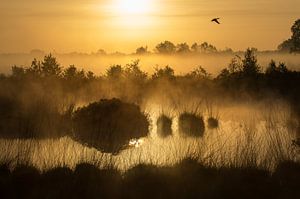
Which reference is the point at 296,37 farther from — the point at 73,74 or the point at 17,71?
the point at 17,71

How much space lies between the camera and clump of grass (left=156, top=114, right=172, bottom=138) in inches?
1029

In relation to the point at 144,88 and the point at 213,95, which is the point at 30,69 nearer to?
the point at 144,88

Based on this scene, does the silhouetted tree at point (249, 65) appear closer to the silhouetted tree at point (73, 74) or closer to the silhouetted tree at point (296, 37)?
the silhouetted tree at point (73, 74)

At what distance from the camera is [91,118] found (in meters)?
24.5

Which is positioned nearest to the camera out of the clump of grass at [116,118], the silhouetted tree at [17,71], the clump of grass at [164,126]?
the clump of grass at [116,118]

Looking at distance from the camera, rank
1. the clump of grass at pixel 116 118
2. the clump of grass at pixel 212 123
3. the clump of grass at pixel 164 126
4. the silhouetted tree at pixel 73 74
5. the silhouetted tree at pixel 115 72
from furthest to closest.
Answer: the silhouetted tree at pixel 115 72 < the silhouetted tree at pixel 73 74 < the clump of grass at pixel 212 123 < the clump of grass at pixel 164 126 < the clump of grass at pixel 116 118

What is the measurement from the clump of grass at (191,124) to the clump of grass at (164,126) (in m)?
0.56

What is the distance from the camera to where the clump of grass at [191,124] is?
25969 mm

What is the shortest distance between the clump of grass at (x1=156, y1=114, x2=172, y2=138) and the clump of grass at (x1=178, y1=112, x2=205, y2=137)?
561 millimetres

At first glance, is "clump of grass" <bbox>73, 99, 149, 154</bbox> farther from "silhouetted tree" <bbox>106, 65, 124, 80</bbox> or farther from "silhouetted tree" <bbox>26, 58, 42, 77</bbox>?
"silhouetted tree" <bbox>106, 65, 124, 80</bbox>

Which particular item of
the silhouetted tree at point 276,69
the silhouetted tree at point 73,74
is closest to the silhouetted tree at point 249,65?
the silhouetted tree at point 276,69

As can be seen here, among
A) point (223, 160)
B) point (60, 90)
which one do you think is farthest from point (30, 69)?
point (223, 160)

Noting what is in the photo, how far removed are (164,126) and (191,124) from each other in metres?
1.40

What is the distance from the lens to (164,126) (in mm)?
27281
